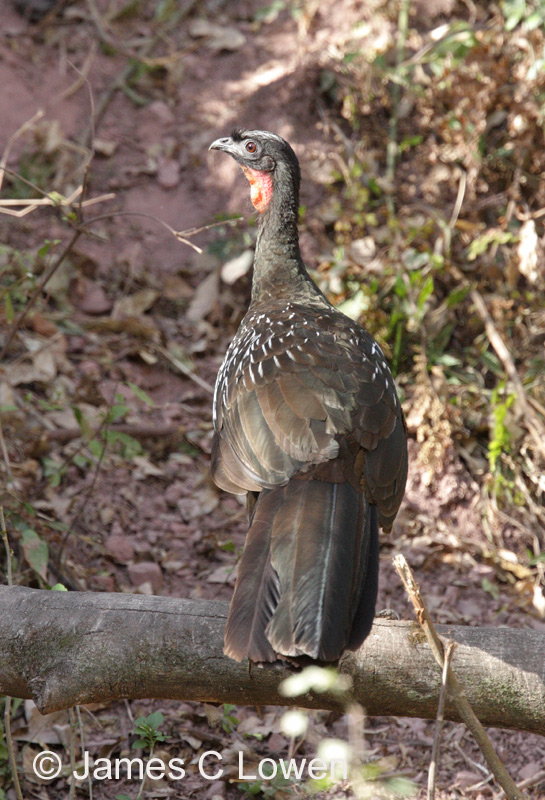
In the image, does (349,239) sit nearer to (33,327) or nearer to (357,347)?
(33,327)

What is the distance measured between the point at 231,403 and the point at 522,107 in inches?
161

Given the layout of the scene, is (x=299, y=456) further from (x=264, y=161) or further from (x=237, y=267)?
(x=237, y=267)

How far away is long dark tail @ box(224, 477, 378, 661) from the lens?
2414mm

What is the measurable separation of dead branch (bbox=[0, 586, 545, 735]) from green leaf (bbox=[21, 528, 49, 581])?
957 mm

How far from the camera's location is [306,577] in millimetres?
2529

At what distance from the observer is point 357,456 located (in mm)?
3064

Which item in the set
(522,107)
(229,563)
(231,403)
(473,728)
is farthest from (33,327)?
(473,728)

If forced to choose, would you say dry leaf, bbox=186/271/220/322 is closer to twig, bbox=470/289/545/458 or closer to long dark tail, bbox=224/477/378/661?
twig, bbox=470/289/545/458

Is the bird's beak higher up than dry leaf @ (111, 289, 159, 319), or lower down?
higher up

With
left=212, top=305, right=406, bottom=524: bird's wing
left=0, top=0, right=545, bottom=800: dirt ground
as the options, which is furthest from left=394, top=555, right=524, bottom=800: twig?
left=0, top=0, right=545, bottom=800: dirt ground

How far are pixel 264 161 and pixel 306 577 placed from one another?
8.38ft

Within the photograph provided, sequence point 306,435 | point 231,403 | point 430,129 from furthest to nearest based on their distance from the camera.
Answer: point 430,129 → point 231,403 → point 306,435

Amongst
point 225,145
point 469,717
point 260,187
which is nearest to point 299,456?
point 469,717

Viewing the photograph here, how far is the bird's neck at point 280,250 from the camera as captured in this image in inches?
169
